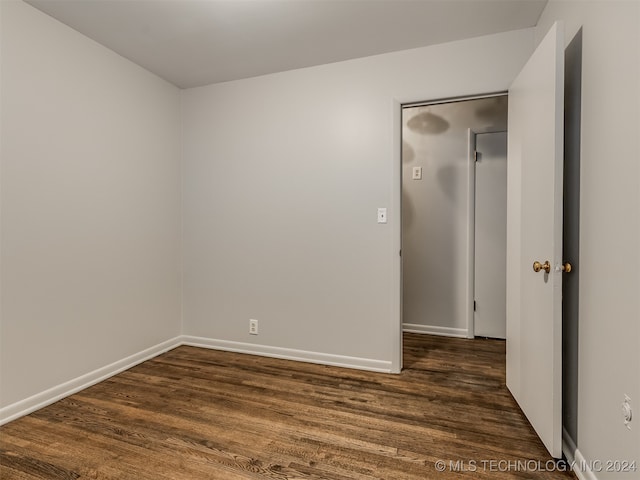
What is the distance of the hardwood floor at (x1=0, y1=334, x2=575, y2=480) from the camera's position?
5.23 feet

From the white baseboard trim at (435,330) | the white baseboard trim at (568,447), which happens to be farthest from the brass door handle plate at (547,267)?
the white baseboard trim at (435,330)

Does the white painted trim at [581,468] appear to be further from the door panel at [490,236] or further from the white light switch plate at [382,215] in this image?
the door panel at [490,236]

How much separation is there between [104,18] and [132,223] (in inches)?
54.8

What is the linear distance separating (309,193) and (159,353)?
1903 millimetres

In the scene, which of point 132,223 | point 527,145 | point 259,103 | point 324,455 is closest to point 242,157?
point 259,103

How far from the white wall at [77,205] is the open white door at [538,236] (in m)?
2.73

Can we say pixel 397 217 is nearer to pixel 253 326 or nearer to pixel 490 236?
pixel 490 236

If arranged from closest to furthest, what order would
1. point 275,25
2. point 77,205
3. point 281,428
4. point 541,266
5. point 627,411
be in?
1. point 627,411
2. point 541,266
3. point 281,428
4. point 275,25
5. point 77,205

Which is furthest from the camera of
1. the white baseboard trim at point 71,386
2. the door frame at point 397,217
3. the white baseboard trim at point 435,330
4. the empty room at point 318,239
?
the white baseboard trim at point 435,330

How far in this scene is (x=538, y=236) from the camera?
5.65ft

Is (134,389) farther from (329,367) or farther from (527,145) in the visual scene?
(527,145)

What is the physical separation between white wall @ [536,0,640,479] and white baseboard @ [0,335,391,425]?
145 cm

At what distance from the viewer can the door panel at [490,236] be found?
3.46 m

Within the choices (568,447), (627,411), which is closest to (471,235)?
(568,447)
